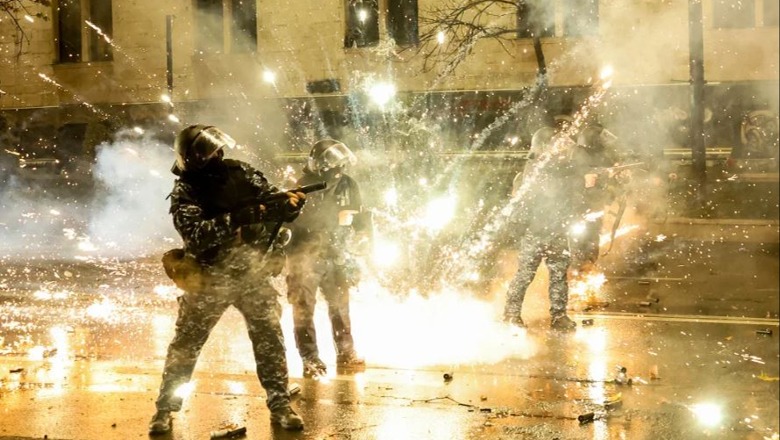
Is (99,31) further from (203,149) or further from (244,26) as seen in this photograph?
(203,149)

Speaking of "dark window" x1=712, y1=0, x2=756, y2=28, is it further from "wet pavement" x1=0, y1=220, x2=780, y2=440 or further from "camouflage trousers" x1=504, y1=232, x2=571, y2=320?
"camouflage trousers" x1=504, y1=232, x2=571, y2=320

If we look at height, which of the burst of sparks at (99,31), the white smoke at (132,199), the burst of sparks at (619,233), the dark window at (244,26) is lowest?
the burst of sparks at (619,233)

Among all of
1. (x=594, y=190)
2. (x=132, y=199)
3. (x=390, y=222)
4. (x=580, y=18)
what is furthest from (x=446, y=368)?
(x=580, y=18)

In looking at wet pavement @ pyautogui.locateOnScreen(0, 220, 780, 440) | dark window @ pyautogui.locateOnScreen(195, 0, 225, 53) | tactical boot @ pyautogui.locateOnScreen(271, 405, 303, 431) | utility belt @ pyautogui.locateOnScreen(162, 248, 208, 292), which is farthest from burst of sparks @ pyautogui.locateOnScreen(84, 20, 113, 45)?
tactical boot @ pyautogui.locateOnScreen(271, 405, 303, 431)

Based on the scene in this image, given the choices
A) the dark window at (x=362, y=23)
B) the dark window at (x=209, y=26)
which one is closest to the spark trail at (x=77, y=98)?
the dark window at (x=209, y=26)

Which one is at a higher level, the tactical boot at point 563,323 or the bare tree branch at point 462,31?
the bare tree branch at point 462,31

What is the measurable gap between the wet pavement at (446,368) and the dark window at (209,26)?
41.8 feet

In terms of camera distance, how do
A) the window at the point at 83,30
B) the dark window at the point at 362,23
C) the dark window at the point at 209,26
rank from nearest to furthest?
1. the dark window at the point at 362,23
2. the dark window at the point at 209,26
3. the window at the point at 83,30

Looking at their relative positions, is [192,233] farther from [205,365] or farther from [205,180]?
[205,365]

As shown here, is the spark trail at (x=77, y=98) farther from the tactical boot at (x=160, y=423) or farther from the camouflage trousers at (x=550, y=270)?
the tactical boot at (x=160, y=423)

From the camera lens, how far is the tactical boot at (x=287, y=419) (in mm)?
4633

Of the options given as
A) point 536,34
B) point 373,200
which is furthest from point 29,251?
point 536,34

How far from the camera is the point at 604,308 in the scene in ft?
26.7

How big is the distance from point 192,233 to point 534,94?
15.6 meters
